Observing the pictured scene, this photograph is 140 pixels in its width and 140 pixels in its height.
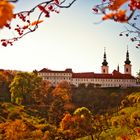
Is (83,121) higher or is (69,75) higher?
(69,75)

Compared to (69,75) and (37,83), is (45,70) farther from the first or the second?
(37,83)

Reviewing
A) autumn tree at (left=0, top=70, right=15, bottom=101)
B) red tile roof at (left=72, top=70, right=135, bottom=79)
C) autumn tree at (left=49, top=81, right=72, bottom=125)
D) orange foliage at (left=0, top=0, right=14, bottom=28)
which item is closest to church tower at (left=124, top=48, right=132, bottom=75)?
red tile roof at (left=72, top=70, right=135, bottom=79)

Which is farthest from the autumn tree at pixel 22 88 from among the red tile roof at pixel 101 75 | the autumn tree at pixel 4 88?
the red tile roof at pixel 101 75

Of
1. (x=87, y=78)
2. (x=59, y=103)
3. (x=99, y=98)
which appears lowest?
(x=59, y=103)

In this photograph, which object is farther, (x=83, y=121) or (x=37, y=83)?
(x=37, y=83)

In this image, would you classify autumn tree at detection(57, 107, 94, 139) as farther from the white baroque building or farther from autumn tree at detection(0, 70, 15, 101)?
the white baroque building

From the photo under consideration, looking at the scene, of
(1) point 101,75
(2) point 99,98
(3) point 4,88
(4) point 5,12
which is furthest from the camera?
(1) point 101,75

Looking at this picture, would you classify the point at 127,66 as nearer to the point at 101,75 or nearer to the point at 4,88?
the point at 101,75

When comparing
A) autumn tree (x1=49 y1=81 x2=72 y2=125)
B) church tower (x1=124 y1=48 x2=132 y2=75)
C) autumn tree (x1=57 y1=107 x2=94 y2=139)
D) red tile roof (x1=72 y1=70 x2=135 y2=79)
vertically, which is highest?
church tower (x1=124 y1=48 x2=132 y2=75)

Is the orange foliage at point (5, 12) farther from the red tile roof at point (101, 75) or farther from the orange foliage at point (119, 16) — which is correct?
the red tile roof at point (101, 75)

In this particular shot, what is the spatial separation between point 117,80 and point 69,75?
1945 centimetres

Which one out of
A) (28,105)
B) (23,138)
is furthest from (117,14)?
(28,105)

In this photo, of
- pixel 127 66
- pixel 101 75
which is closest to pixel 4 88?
pixel 101 75

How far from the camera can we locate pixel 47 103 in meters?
101
